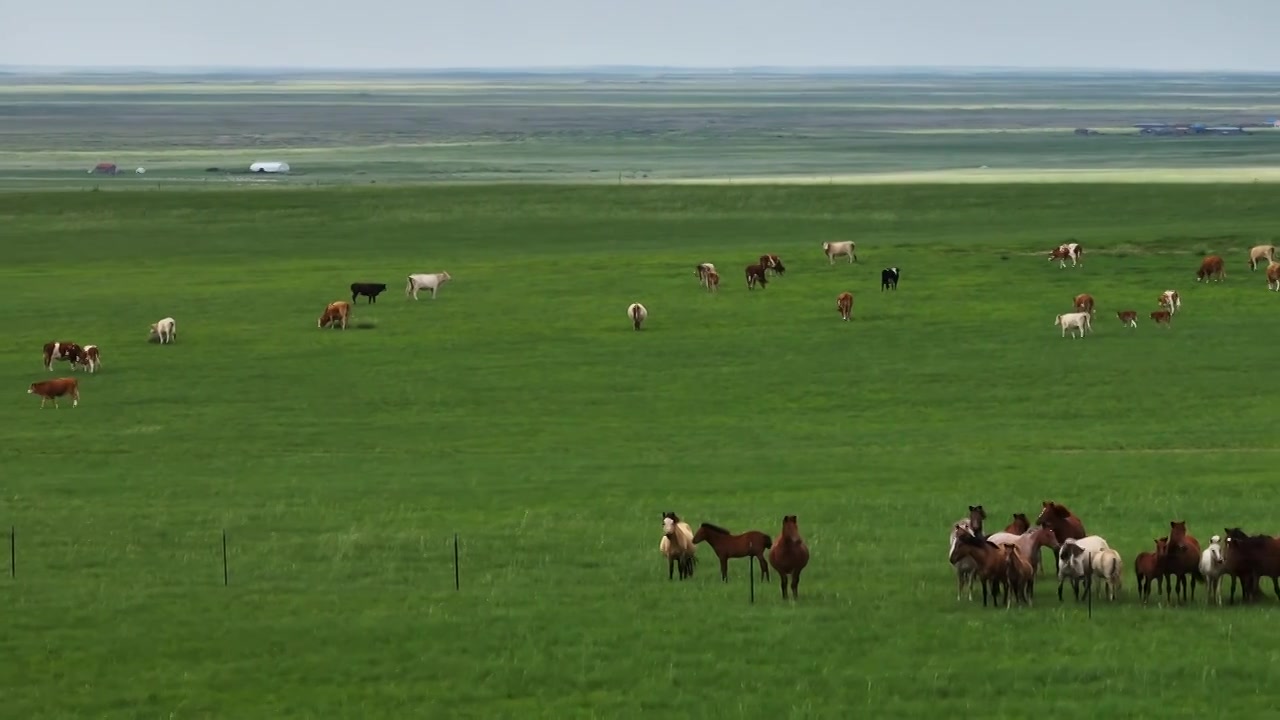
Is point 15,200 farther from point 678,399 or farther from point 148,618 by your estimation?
point 148,618

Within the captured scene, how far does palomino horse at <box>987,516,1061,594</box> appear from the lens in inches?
896

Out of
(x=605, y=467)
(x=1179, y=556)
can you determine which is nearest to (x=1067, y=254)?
(x=605, y=467)

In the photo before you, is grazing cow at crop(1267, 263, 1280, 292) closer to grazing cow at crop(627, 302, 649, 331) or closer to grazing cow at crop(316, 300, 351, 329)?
grazing cow at crop(627, 302, 649, 331)

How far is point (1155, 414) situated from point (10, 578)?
2331 centimetres

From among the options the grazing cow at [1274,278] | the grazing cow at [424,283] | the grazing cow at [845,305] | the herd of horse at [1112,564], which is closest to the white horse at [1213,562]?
the herd of horse at [1112,564]

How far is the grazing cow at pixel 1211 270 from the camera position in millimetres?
59562

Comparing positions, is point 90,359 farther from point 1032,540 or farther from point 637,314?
point 1032,540

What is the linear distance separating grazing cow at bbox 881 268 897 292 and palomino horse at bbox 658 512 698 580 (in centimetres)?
3550

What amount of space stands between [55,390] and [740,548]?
896 inches

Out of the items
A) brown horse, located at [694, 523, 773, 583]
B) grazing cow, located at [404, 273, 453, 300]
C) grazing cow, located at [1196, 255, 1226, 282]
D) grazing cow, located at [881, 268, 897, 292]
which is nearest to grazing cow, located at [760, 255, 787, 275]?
grazing cow, located at [881, 268, 897, 292]

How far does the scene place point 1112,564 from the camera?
22.1 metres

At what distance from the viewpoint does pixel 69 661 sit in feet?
67.7

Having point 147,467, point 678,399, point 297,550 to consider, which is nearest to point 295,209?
point 678,399

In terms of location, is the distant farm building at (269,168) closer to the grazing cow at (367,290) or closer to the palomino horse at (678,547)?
the grazing cow at (367,290)
